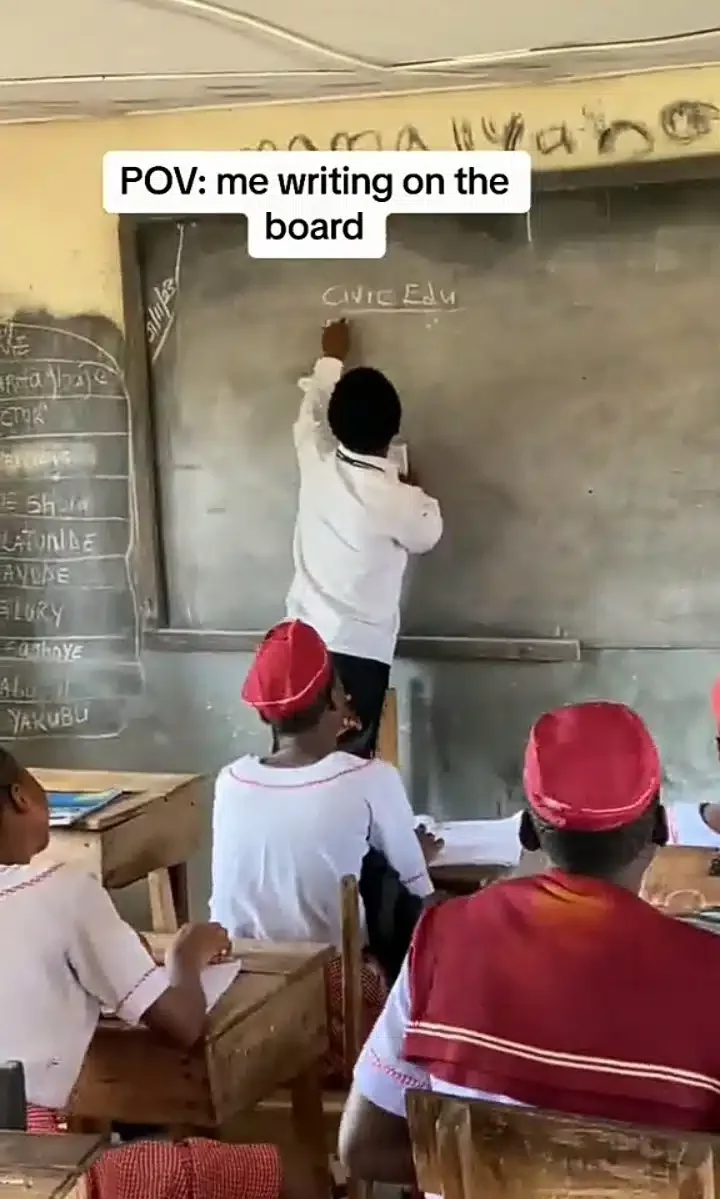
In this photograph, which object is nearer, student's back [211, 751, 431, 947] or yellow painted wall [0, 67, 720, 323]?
student's back [211, 751, 431, 947]

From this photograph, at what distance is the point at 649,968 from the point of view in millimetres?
1357

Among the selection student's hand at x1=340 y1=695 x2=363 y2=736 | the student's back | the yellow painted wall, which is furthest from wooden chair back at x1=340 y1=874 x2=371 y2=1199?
the yellow painted wall

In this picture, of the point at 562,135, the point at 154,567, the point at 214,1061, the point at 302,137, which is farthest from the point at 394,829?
the point at 302,137

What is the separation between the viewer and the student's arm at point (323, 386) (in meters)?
4.01

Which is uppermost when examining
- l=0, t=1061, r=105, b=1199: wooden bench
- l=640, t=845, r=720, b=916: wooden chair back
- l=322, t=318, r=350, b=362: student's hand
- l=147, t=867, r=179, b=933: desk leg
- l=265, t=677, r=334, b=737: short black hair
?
l=322, t=318, r=350, b=362: student's hand

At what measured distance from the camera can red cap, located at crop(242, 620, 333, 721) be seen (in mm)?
2719

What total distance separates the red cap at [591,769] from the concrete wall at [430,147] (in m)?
2.34

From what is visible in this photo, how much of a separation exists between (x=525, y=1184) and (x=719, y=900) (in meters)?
1.09

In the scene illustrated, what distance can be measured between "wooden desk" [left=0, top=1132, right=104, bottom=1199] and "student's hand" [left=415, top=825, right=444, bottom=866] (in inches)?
66.2

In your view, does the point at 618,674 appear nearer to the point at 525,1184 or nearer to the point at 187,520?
the point at 187,520

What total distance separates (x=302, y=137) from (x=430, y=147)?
0.37 m

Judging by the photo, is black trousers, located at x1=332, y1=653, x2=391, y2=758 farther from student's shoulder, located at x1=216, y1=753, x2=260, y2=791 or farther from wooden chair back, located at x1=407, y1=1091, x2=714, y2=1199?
wooden chair back, located at x1=407, y1=1091, x2=714, y2=1199

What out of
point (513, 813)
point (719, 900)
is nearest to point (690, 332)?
point (513, 813)

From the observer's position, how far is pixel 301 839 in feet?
8.50
